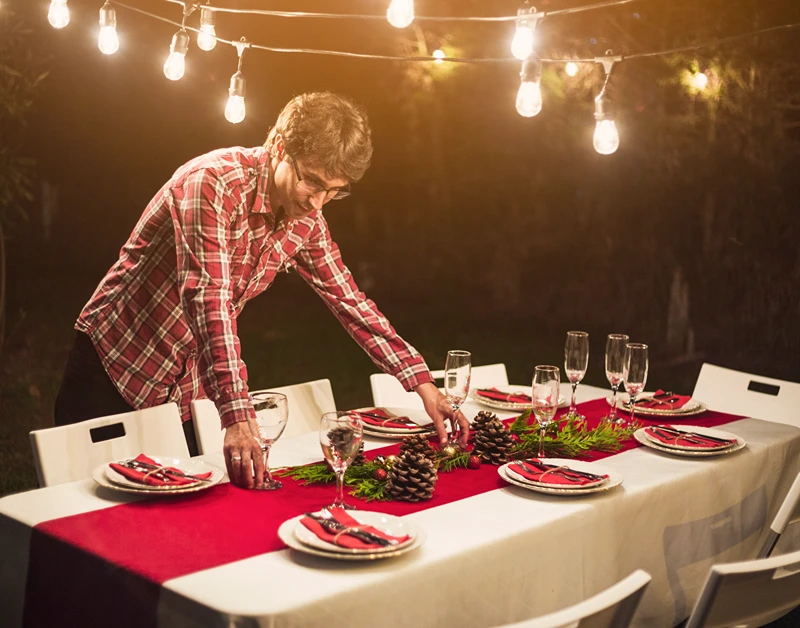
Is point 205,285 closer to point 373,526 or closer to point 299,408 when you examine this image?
point 373,526

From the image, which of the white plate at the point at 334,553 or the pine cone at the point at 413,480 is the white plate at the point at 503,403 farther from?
the white plate at the point at 334,553

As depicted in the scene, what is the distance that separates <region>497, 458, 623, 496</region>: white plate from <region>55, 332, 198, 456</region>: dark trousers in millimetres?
1016

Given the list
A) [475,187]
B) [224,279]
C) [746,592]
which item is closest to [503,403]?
[224,279]

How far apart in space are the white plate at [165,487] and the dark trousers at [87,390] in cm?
59

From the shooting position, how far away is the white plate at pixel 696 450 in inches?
90.7

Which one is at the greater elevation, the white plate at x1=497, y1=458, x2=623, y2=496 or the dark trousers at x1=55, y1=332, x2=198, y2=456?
the dark trousers at x1=55, y1=332, x2=198, y2=456

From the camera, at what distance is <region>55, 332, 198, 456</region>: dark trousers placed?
2.54 m

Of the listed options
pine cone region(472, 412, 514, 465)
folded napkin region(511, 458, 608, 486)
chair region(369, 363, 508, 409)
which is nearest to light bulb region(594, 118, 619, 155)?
chair region(369, 363, 508, 409)

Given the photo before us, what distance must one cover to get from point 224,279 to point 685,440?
50.4 inches

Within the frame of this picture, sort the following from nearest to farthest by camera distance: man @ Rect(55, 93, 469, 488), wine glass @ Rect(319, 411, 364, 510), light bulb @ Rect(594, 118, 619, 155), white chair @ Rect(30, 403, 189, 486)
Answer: wine glass @ Rect(319, 411, 364, 510) < man @ Rect(55, 93, 469, 488) < white chair @ Rect(30, 403, 189, 486) < light bulb @ Rect(594, 118, 619, 155)

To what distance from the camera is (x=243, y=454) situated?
1.87 m

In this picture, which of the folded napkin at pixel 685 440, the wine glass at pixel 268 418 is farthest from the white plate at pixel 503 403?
the wine glass at pixel 268 418

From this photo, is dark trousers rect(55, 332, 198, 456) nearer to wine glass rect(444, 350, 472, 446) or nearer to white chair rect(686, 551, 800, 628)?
wine glass rect(444, 350, 472, 446)

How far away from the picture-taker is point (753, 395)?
10.9ft
